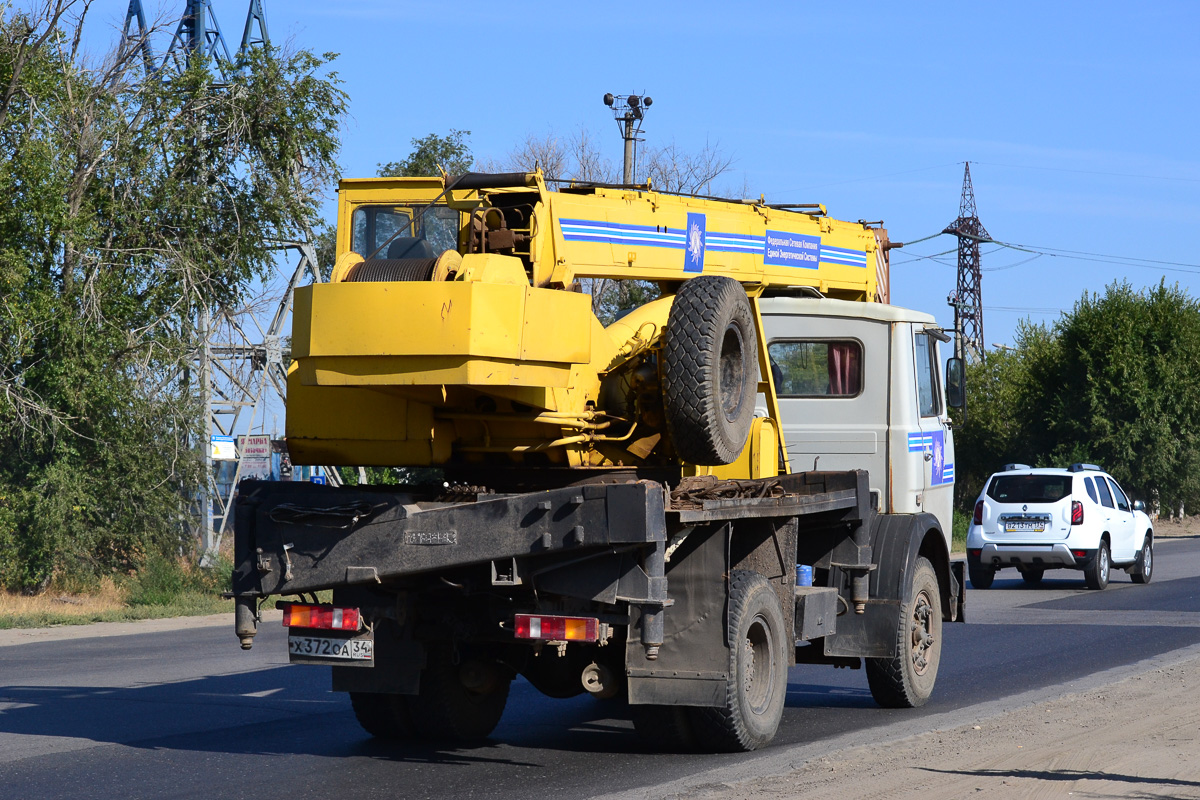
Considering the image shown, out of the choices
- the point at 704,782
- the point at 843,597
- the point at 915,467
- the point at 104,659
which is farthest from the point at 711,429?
the point at 104,659

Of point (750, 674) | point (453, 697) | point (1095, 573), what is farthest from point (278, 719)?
point (1095, 573)

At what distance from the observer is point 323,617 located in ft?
25.4

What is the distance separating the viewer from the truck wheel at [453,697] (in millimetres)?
8516

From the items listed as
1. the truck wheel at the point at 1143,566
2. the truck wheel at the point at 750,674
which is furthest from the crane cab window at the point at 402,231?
the truck wheel at the point at 1143,566

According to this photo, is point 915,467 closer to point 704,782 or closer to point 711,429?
point 711,429

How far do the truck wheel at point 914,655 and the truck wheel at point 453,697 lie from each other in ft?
9.31

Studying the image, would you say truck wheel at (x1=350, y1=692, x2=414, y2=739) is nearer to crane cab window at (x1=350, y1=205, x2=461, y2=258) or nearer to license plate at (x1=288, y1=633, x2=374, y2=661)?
license plate at (x1=288, y1=633, x2=374, y2=661)

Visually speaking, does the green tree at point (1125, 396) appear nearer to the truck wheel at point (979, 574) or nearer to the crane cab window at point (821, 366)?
the truck wheel at point (979, 574)

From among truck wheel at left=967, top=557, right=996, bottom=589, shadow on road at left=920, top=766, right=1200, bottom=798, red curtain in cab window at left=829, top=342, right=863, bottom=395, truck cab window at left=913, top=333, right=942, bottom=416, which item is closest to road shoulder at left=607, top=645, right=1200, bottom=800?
shadow on road at left=920, top=766, right=1200, bottom=798

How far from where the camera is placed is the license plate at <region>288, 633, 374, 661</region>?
769 cm

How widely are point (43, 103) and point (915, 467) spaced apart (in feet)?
50.8

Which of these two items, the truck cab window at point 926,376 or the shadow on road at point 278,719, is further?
the truck cab window at point 926,376

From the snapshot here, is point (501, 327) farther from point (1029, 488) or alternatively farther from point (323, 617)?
point (1029, 488)

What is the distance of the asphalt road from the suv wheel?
514cm
